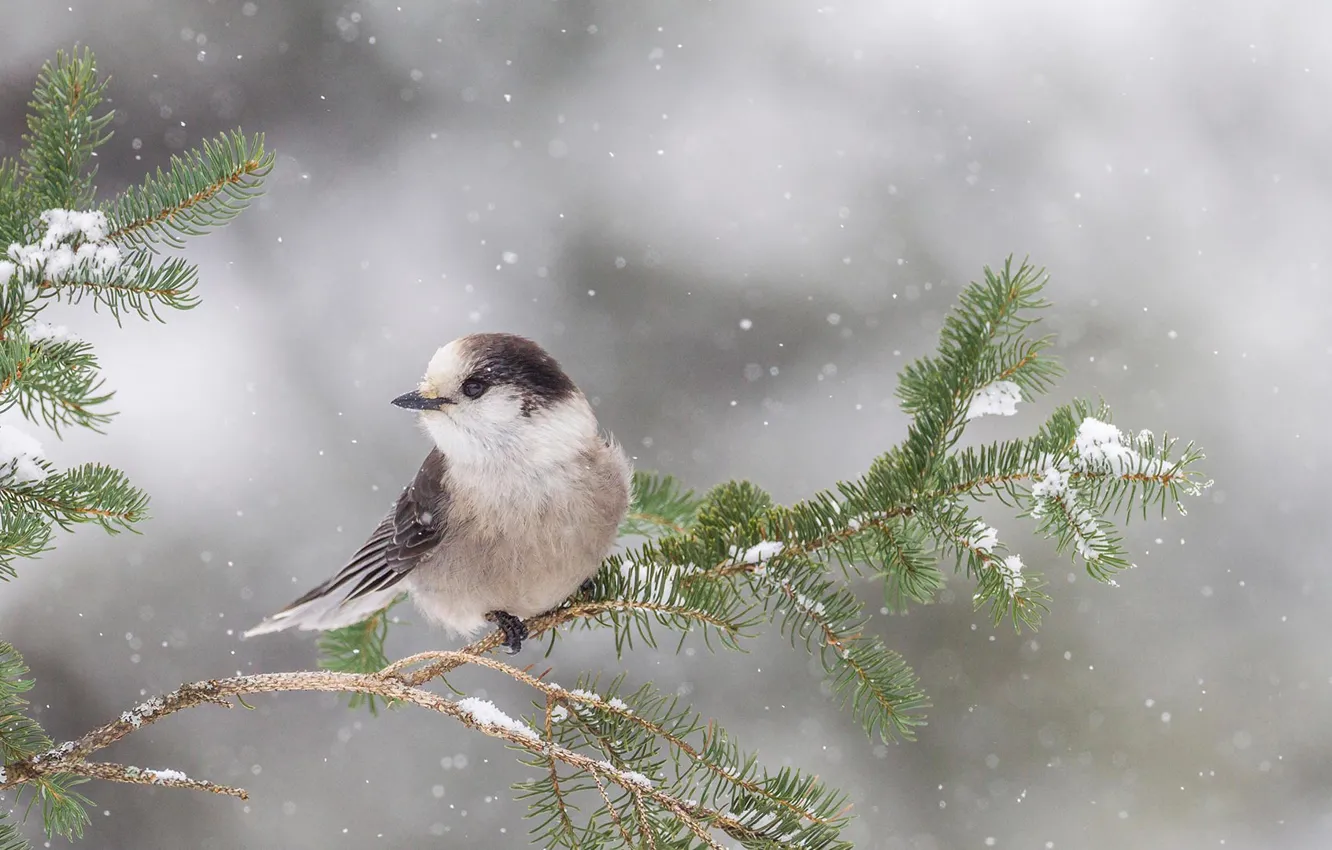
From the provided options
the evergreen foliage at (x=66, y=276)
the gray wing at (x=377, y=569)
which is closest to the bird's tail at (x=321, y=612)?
the gray wing at (x=377, y=569)

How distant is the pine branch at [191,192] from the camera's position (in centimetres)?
151

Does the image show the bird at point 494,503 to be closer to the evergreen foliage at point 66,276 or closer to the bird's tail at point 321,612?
the bird's tail at point 321,612

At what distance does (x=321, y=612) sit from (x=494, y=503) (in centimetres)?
49

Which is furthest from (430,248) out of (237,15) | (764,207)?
(764,207)

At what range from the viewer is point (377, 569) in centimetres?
237

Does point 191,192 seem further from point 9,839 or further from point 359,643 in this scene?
point 359,643

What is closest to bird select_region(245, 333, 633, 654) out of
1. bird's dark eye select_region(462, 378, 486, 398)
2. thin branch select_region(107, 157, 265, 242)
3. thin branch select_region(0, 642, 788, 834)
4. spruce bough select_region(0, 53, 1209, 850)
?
bird's dark eye select_region(462, 378, 486, 398)

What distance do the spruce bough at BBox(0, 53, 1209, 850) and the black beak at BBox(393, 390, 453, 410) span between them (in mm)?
620

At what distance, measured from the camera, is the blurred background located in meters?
4.40

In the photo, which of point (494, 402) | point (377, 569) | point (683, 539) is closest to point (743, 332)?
point (494, 402)

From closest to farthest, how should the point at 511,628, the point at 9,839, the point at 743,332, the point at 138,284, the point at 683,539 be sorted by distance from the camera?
1. the point at 9,839
2. the point at 138,284
3. the point at 683,539
4. the point at 511,628
5. the point at 743,332

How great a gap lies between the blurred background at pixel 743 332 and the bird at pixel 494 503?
6.77 feet

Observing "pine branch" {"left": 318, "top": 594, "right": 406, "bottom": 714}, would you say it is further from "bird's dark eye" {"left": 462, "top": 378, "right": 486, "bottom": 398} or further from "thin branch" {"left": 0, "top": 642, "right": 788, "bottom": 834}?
"thin branch" {"left": 0, "top": 642, "right": 788, "bottom": 834}

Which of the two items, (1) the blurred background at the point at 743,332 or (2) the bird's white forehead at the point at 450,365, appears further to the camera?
(1) the blurred background at the point at 743,332
